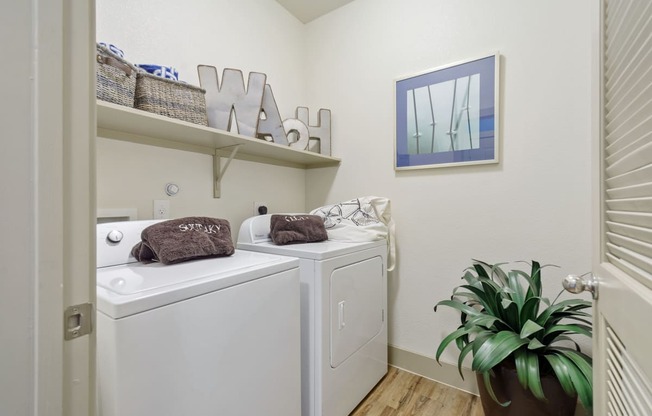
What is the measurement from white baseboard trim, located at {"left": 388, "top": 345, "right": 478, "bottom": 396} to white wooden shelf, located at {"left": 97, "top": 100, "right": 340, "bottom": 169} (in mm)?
1437

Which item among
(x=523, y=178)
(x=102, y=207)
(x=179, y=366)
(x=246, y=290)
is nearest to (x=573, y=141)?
(x=523, y=178)

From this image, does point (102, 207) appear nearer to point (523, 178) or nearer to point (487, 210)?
point (487, 210)

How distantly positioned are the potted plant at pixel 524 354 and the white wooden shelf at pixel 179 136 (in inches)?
51.8

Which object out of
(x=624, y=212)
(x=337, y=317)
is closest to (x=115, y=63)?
(x=337, y=317)

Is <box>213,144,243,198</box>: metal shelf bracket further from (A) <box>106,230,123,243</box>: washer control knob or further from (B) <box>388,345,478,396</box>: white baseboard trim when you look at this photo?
(B) <box>388,345,478,396</box>: white baseboard trim

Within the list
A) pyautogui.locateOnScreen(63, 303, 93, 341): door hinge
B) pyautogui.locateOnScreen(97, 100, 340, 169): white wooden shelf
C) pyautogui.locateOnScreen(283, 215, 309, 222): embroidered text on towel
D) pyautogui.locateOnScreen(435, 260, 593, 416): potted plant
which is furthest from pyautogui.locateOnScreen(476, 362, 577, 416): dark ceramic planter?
pyautogui.locateOnScreen(97, 100, 340, 169): white wooden shelf

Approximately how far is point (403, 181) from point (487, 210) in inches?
20.3

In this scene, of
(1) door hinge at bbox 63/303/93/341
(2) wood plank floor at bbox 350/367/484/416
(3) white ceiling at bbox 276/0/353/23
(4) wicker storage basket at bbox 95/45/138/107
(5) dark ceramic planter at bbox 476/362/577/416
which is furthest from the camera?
(3) white ceiling at bbox 276/0/353/23

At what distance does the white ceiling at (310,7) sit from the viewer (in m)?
2.00

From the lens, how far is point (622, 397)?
22.6 inches

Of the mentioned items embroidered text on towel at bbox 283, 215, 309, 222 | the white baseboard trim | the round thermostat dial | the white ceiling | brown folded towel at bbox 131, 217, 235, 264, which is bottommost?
the white baseboard trim

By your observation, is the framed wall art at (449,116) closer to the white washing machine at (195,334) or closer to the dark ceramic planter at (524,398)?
the dark ceramic planter at (524,398)

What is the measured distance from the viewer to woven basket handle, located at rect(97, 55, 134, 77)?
3.16 ft

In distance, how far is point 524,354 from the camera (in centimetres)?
106
